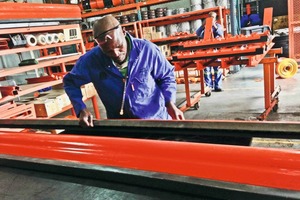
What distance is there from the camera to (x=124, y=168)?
36.5 inches

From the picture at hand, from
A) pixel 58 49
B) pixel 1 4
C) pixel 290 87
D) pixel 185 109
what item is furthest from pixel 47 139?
pixel 290 87

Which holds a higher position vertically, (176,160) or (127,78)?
(127,78)

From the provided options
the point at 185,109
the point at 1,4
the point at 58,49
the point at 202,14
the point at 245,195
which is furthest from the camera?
the point at 202,14

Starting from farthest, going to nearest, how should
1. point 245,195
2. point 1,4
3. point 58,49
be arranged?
point 58,49 → point 1,4 → point 245,195

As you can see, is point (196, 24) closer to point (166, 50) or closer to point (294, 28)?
point (166, 50)

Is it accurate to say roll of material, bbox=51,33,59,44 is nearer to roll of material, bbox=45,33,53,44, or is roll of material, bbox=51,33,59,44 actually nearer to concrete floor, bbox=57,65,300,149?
roll of material, bbox=45,33,53,44

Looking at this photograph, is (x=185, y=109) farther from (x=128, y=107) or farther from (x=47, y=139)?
(x=47, y=139)

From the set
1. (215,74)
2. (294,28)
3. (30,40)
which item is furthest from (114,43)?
(294,28)

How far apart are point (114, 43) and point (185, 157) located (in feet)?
3.48

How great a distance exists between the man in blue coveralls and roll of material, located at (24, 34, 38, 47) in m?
2.09

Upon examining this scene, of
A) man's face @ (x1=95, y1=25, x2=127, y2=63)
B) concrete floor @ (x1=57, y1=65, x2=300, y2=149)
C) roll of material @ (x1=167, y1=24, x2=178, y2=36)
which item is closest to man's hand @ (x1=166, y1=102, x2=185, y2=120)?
man's face @ (x1=95, y1=25, x2=127, y2=63)

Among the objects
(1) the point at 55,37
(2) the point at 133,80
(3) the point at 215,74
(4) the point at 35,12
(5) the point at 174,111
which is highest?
(4) the point at 35,12

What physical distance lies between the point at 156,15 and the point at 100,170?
6.95 metres

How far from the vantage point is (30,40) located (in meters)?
3.71
